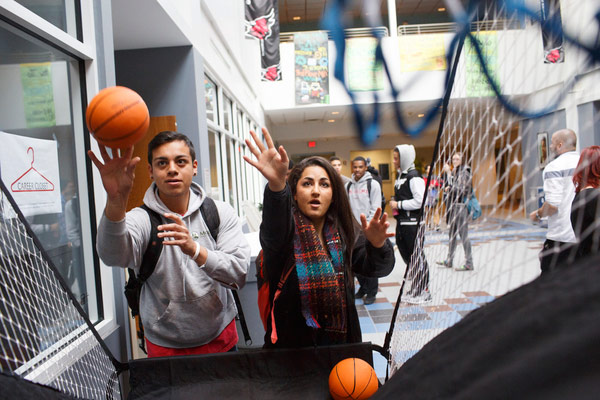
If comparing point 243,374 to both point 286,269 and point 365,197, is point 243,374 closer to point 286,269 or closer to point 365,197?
point 286,269

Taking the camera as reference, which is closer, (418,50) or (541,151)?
(541,151)

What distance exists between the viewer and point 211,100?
22.0 ft

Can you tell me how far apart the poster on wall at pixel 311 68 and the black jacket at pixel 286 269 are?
835 centimetres

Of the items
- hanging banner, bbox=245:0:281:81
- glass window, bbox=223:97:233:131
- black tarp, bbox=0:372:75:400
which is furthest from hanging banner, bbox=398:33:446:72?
black tarp, bbox=0:372:75:400

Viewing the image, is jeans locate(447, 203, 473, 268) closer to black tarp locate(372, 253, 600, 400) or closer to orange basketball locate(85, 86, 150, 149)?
black tarp locate(372, 253, 600, 400)

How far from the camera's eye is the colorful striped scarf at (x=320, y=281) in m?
1.73

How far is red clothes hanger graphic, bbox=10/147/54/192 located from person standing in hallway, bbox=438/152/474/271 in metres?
1.96

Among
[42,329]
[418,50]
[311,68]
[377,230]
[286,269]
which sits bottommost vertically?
[42,329]

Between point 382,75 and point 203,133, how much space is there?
3969 millimetres

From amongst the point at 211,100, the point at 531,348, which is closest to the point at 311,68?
the point at 211,100

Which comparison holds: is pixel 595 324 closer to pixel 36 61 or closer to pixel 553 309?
pixel 553 309

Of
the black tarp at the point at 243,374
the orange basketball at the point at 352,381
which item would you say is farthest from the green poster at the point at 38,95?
the orange basketball at the point at 352,381

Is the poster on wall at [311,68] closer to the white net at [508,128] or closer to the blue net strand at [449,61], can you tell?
the blue net strand at [449,61]

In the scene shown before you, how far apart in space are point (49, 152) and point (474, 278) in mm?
2248
